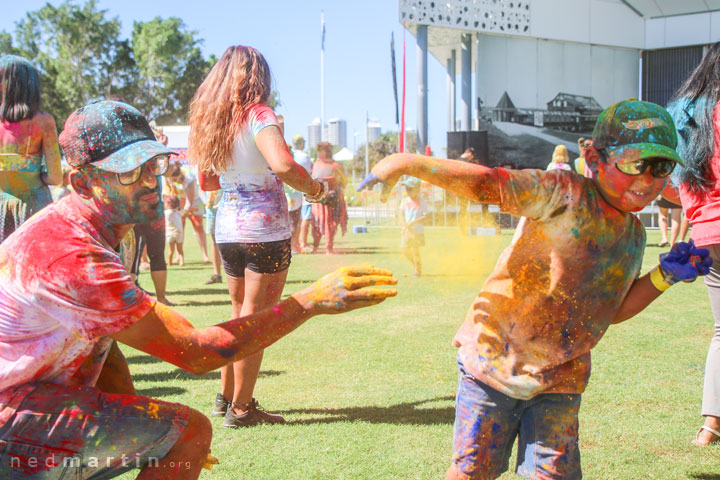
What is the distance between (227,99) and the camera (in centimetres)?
355

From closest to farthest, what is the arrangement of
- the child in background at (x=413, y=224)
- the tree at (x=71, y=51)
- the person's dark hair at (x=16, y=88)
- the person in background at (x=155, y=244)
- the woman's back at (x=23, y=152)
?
the person's dark hair at (x=16, y=88) → the woman's back at (x=23, y=152) → the person in background at (x=155, y=244) → the child in background at (x=413, y=224) → the tree at (x=71, y=51)

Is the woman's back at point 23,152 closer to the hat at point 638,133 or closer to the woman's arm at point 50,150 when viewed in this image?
the woman's arm at point 50,150

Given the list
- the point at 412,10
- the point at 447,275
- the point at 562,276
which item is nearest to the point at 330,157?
the point at 447,275

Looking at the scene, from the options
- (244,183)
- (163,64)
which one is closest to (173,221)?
(244,183)

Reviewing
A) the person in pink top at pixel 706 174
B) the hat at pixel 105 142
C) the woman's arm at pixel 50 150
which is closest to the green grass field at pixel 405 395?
the person in pink top at pixel 706 174

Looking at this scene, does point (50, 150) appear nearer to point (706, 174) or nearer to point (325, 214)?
point (706, 174)

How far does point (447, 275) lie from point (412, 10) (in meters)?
17.0

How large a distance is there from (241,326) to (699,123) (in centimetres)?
268

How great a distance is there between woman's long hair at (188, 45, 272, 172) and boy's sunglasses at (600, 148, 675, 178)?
2.00 m

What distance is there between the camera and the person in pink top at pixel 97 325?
1878 millimetres

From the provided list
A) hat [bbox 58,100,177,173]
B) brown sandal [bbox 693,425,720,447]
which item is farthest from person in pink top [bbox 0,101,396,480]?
brown sandal [bbox 693,425,720,447]

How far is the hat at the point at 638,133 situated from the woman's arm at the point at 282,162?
57.8 inches

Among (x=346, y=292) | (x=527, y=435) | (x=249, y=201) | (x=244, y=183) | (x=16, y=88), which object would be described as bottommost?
(x=527, y=435)

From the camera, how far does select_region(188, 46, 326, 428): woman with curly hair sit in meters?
3.53
